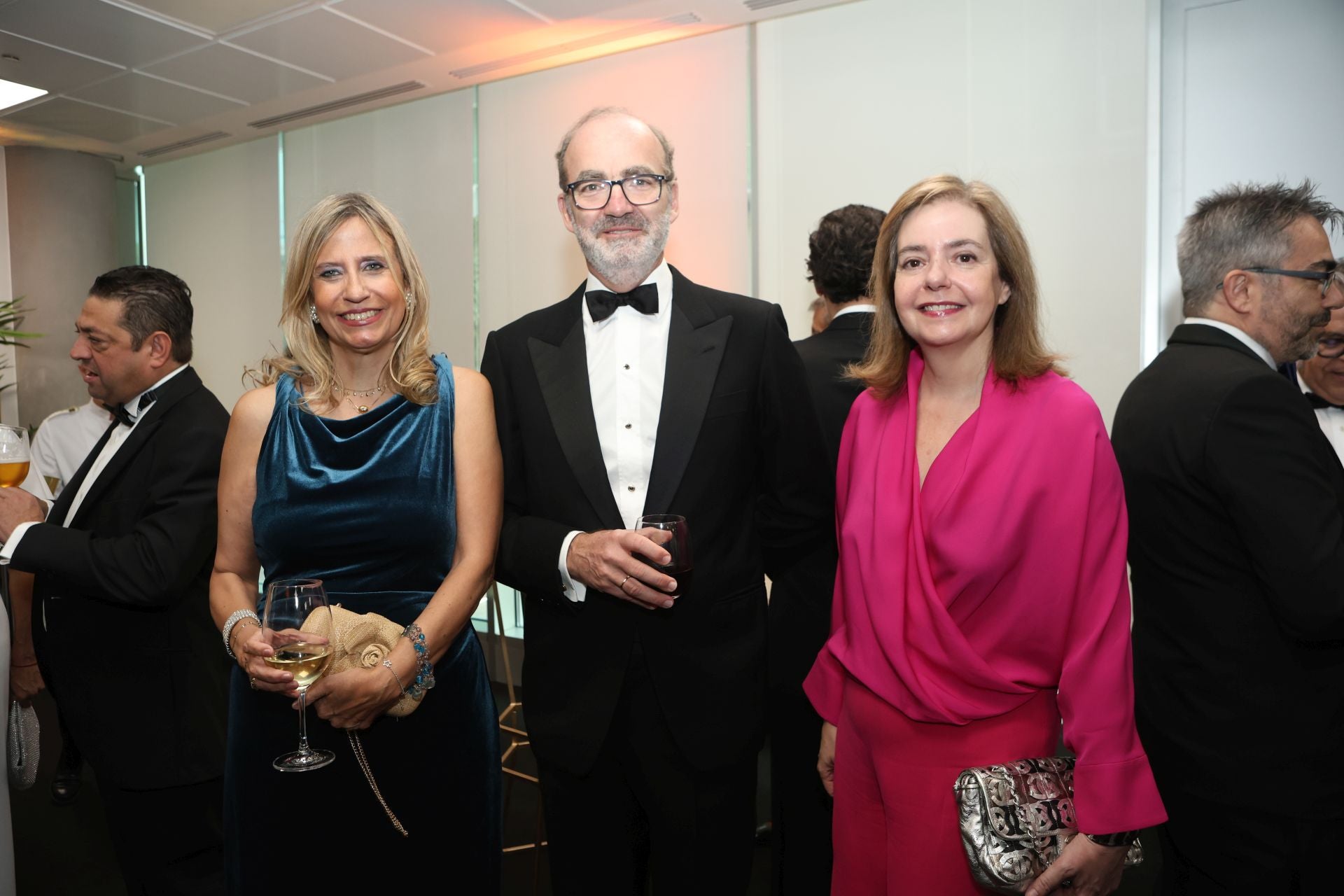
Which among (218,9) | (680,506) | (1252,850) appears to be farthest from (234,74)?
(1252,850)

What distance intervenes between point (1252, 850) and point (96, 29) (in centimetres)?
591

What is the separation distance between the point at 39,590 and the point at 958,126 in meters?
4.01

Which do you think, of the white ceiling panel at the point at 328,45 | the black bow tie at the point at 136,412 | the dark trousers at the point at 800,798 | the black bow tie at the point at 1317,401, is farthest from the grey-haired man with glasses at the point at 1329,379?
the white ceiling panel at the point at 328,45

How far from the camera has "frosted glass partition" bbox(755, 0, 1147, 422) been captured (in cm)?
394

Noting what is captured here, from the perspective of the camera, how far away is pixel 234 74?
5.52 meters

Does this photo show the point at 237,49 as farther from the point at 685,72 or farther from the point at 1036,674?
the point at 1036,674

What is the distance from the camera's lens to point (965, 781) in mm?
1431

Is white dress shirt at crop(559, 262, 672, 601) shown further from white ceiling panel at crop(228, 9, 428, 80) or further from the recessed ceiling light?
the recessed ceiling light

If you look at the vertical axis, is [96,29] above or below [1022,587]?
above

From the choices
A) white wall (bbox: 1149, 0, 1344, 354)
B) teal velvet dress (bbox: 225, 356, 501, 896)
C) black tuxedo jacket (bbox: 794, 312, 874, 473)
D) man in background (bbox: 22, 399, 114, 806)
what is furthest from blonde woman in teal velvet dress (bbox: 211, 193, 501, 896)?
white wall (bbox: 1149, 0, 1344, 354)

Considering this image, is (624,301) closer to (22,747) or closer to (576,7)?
(22,747)

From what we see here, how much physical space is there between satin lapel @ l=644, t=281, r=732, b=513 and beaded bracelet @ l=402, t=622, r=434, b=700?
0.50 meters

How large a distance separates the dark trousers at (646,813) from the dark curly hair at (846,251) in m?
1.45

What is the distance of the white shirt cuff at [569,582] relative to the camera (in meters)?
1.69
